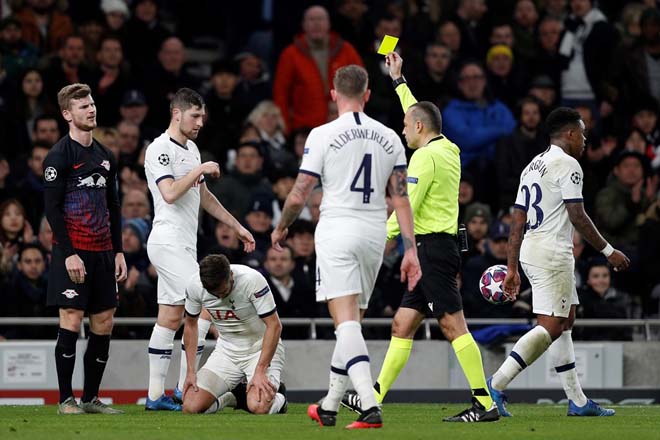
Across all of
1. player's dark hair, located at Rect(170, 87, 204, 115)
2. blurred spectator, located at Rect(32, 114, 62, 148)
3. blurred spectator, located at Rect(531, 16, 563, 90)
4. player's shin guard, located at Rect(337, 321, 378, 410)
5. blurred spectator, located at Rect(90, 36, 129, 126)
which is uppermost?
blurred spectator, located at Rect(531, 16, 563, 90)

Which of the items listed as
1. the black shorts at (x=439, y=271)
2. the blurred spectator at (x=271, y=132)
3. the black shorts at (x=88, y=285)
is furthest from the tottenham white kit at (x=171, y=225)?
the blurred spectator at (x=271, y=132)

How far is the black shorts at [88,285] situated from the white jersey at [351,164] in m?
2.72

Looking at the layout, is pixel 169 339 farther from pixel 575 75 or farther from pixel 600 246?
pixel 575 75

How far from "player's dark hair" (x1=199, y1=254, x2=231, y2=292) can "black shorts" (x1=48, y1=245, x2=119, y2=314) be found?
0.91 metres

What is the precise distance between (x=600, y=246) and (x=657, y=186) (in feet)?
27.7

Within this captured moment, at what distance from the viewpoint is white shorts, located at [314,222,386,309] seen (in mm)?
10359

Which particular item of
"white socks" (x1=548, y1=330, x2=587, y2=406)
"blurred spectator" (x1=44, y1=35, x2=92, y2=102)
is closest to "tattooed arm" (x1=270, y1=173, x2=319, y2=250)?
"white socks" (x1=548, y1=330, x2=587, y2=406)

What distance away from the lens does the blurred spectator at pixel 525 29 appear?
71.9 ft

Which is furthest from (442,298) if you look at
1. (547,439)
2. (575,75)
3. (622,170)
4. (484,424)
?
(575,75)

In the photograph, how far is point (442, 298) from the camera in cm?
1155

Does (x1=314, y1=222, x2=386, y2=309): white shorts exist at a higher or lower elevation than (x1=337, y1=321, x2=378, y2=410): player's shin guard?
higher

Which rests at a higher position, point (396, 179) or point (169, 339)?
point (396, 179)

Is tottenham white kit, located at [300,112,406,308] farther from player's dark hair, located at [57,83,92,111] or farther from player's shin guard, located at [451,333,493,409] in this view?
player's dark hair, located at [57,83,92,111]

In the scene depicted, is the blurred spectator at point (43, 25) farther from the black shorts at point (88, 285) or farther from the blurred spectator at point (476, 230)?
the black shorts at point (88, 285)
